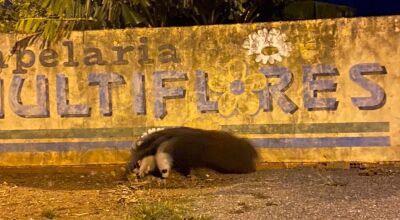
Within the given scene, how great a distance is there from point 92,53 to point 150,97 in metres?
1.06

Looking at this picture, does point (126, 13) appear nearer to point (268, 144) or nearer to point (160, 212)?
point (268, 144)

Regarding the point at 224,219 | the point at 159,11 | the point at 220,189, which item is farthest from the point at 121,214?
the point at 159,11

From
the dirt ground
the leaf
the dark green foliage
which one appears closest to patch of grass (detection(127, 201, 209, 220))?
the dirt ground

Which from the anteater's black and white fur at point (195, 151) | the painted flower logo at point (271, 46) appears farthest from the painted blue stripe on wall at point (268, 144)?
the painted flower logo at point (271, 46)

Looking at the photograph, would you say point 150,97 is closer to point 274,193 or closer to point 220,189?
point 220,189

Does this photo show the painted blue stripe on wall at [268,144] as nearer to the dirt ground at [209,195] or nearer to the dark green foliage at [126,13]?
the dirt ground at [209,195]

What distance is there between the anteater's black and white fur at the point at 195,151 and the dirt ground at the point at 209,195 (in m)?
Result: 0.16

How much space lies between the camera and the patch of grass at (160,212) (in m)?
6.75

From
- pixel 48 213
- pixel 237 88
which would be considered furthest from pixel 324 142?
pixel 48 213

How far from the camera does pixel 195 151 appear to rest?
9.46 m

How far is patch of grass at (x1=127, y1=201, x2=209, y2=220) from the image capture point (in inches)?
266

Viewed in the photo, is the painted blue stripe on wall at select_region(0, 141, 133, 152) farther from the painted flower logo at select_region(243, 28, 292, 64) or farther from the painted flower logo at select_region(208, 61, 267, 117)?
the painted flower logo at select_region(243, 28, 292, 64)

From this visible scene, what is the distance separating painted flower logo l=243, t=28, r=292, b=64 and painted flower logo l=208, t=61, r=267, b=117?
0.26 meters

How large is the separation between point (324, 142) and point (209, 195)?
2.40 metres
